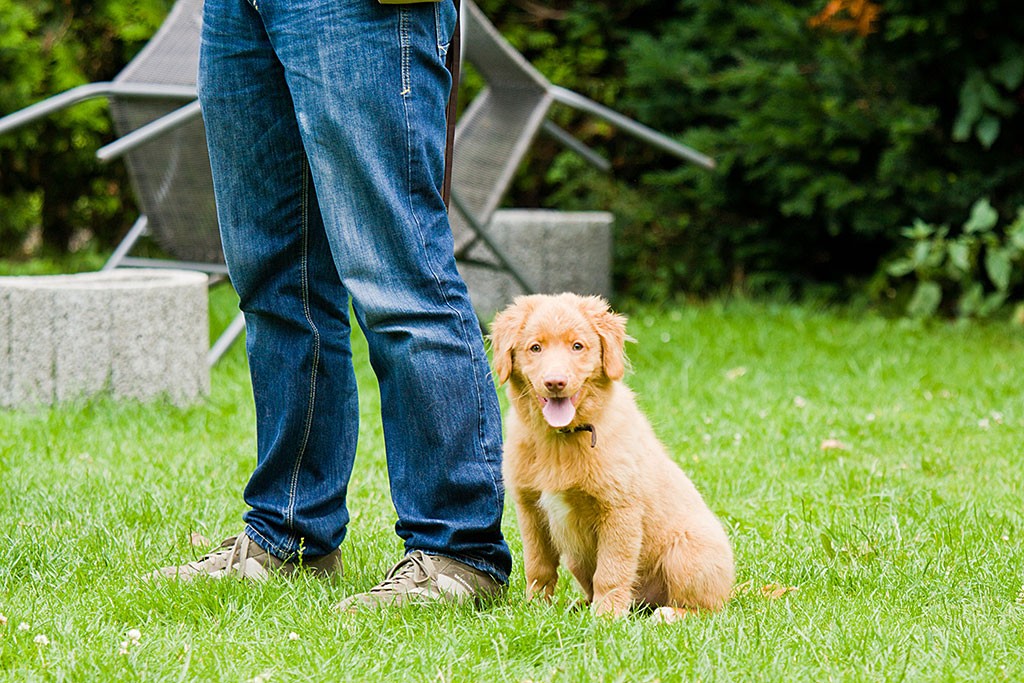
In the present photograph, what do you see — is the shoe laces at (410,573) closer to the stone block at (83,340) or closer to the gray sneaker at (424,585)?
the gray sneaker at (424,585)

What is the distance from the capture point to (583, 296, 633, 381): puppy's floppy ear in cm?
220

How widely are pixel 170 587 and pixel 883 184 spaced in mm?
4948

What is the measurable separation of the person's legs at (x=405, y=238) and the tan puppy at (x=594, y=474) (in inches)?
2.7

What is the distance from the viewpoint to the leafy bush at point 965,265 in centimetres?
578

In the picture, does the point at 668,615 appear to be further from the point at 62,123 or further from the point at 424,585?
the point at 62,123

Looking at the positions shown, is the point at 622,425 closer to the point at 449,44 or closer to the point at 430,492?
the point at 430,492

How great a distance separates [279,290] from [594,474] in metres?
0.69

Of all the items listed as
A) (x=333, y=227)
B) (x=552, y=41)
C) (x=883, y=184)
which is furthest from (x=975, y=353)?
(x=333, y=227)

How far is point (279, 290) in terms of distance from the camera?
7.74ft

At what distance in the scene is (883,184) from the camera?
6.34 metres

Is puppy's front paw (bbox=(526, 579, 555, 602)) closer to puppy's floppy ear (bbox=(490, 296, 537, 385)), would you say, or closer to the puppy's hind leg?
the puppy's hind leg

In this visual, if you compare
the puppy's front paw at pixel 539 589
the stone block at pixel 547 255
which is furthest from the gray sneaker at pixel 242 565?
the stone block at pixel 547 255

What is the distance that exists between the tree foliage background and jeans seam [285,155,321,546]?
14.2 ft

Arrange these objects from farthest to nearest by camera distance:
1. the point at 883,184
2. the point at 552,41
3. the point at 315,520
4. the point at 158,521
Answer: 1. the point at 552,41
2. the point at 883,184
3. the point at 158,521
4. the point at 315,520
